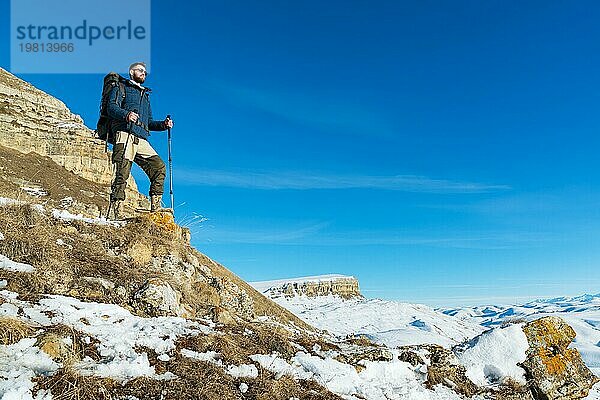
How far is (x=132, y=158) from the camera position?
11.4 metres

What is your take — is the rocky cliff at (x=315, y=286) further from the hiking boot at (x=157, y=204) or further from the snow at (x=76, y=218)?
the snow at (x=76, y=218)

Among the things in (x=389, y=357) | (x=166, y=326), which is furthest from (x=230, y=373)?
(x=389, y=357)

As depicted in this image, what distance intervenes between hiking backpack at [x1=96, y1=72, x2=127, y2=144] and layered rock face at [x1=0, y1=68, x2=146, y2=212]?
156ft

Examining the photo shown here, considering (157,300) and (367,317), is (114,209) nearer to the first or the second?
(157,300)

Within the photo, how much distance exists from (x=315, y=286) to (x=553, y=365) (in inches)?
5247

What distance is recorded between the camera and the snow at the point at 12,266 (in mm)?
7848

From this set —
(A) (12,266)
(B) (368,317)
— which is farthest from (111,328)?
(B) (368,317)

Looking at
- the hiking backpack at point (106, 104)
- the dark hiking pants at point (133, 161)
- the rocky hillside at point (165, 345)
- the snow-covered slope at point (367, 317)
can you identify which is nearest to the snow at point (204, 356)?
the rocky hillside at point (165, 345)

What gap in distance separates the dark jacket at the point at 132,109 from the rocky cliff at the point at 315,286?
11988 cm

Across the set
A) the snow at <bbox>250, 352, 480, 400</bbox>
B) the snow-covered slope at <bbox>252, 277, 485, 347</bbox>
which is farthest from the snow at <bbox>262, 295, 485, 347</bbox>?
the snow at <bbox>250, 352, 480, 400</bbox>

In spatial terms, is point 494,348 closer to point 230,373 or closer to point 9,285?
point 230,373

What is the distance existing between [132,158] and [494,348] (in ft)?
33.9

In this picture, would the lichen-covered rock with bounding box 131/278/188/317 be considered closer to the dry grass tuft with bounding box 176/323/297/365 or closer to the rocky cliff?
the dry grass tuft with bounding box 176/323/297/365

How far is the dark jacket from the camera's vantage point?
1046cm
